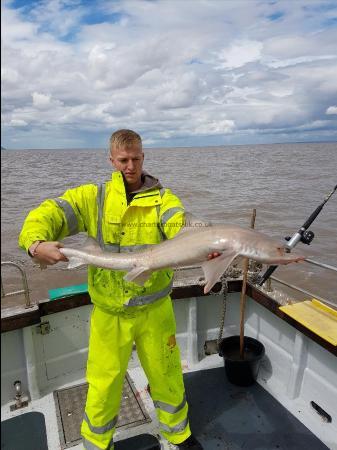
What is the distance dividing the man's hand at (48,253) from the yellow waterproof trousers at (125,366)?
93cm

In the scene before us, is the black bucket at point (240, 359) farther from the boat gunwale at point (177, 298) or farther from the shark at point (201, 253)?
the shark at point (201, 253)

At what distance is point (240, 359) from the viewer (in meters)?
5.05

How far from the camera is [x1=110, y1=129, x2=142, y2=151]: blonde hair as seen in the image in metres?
3.34

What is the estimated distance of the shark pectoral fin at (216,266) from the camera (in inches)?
106

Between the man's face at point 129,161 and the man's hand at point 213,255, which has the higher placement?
the man's face at point 129,161

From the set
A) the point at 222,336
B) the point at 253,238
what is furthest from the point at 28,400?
the point at 253,238

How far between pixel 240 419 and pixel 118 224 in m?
2.88

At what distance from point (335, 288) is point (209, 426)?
897 cm

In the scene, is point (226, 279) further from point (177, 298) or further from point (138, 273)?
point (138, 273)

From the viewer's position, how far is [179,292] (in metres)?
5.34

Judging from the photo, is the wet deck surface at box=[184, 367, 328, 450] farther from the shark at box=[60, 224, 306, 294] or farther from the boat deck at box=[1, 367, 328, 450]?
the shark at box=[60, 224, 306, 294]

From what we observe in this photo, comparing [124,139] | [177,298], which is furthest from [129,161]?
[177,298]

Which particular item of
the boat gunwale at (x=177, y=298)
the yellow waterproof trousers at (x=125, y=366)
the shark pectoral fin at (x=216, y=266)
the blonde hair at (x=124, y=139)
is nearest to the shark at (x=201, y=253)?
the shark pectoral fin at (x=216, y=266)

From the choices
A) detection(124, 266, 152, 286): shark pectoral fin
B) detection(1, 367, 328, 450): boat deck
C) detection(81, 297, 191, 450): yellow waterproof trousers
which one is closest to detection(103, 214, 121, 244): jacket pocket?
detection(124, 266, 152, 286): shark pectoral fin
